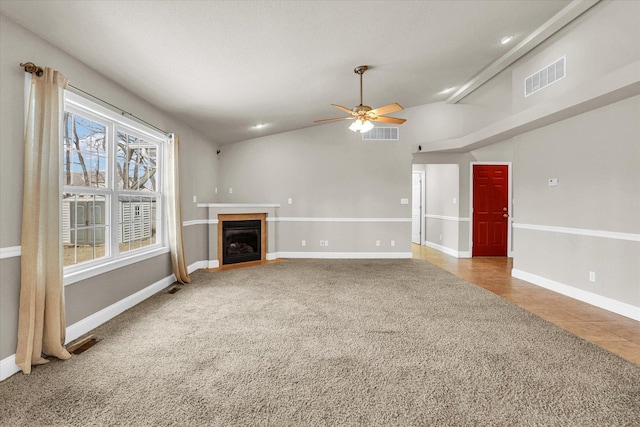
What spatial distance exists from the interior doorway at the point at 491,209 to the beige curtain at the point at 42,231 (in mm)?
7210

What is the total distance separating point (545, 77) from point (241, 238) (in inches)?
221

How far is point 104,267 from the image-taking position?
303cm

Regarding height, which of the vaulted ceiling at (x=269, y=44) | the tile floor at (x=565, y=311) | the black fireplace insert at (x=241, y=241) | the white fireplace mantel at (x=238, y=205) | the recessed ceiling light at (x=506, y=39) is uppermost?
the recessed ceiling light at (x=506, y=39)

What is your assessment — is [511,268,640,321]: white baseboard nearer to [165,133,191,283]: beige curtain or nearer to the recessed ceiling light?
the recessed ceiling light

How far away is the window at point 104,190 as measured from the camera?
9.26 feet

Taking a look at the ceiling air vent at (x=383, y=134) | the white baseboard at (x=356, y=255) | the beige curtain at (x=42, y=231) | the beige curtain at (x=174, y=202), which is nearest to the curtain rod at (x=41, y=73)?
the beige curtain at (x=42, y=231)

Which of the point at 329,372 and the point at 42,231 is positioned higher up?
the point at 42,231

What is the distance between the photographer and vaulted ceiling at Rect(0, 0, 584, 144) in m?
2.26

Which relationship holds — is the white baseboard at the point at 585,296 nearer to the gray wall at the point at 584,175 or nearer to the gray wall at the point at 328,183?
the gray wall at the point at 584,175

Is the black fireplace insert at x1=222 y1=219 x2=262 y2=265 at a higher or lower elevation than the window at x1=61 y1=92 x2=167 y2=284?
lower

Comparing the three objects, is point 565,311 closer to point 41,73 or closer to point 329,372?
point 329,372

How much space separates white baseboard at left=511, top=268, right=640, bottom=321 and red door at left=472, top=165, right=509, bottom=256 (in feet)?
7.09

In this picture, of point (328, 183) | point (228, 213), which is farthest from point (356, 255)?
point (228, 213)

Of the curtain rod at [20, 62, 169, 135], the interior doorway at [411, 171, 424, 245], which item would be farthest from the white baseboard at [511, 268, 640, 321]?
the curtain rod at [20, 62, 169, 135]
